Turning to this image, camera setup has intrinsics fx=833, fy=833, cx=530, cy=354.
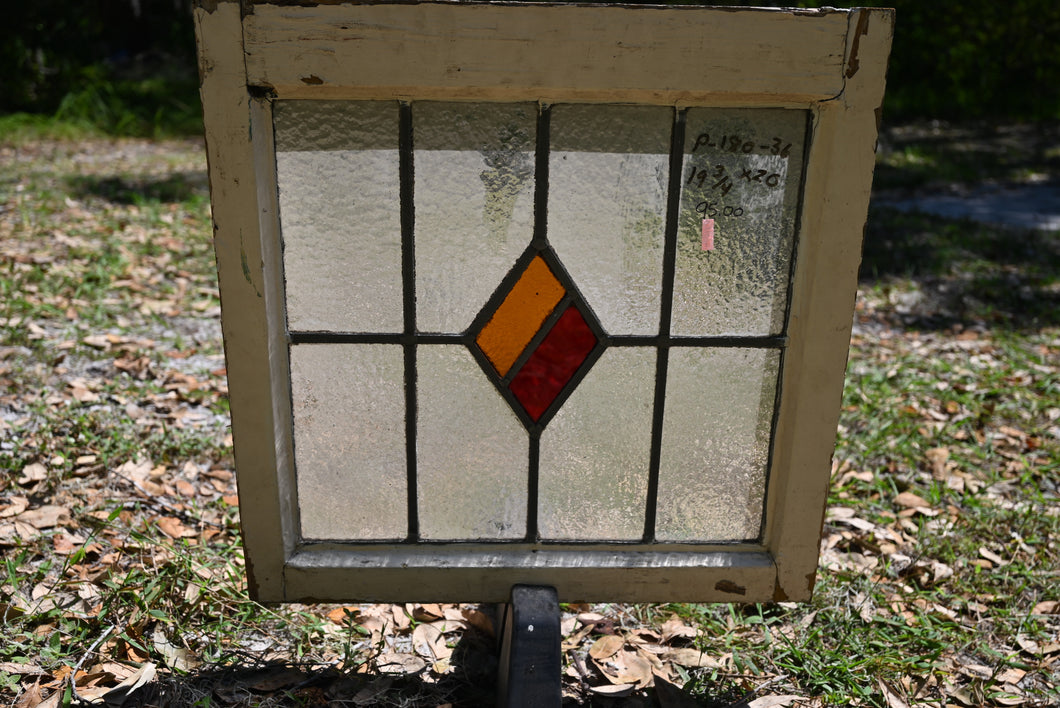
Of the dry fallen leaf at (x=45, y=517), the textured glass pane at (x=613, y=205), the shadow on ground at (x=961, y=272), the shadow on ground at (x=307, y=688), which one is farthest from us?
the shadow on ground at (x=961, y=272)

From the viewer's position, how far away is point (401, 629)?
5.49ft

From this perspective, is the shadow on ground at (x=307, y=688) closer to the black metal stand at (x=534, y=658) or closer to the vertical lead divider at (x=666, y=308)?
the black metal stand at (x=534, y=658)

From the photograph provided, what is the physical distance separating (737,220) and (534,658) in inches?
27.6

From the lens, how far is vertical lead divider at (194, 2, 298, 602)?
1.06 m

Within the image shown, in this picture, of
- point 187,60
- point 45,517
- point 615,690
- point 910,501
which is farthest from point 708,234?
point 187,60

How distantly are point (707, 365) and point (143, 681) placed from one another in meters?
1.08

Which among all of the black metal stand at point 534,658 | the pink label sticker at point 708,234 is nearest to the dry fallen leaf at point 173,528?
the black metal stand at point 534,658

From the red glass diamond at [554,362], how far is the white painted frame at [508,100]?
0.82 feet

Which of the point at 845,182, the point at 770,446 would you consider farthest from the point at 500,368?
the point at 845,182

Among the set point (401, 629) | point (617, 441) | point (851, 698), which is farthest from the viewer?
point (401, 629)

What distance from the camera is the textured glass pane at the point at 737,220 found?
1159mm

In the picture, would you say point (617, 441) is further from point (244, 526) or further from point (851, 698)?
point (851, 698)

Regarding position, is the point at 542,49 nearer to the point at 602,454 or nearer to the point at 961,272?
the point at 602,454

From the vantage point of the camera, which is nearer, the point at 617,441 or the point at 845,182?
the point at 845,182
